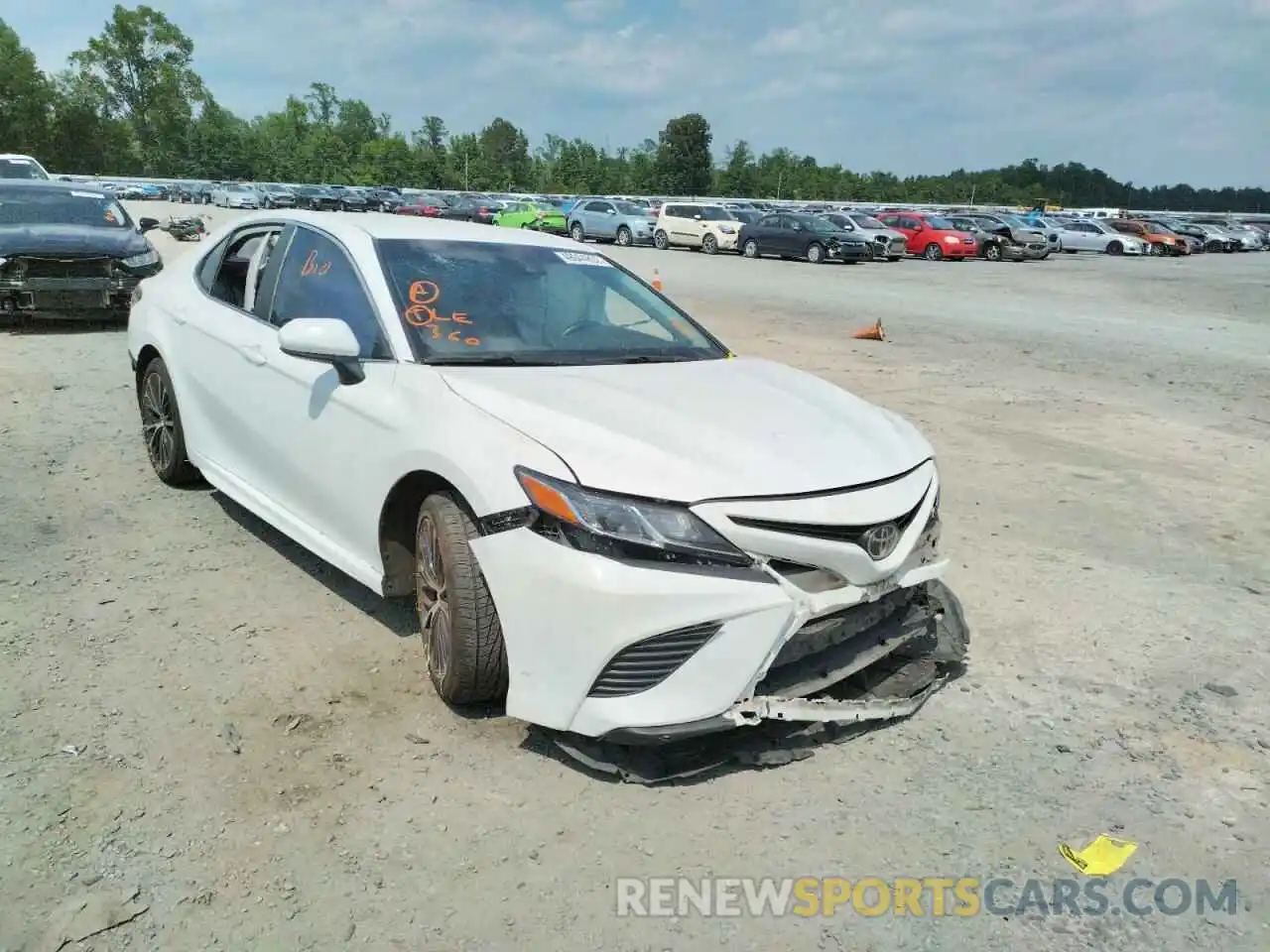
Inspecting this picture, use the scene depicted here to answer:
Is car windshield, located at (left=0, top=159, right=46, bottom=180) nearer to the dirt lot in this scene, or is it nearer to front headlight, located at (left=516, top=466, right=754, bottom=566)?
the dirt lot

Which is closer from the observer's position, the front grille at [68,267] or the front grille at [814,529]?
the front grille at [814,529]

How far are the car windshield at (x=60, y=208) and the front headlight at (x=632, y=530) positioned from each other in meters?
11.0

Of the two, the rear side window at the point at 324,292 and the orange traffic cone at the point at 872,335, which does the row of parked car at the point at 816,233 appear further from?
the rear side window at the point at 324,292

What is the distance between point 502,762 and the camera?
3.07 m

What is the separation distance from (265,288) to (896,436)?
9.70 feet

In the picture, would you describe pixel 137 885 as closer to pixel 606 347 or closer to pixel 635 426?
pixel 635 426

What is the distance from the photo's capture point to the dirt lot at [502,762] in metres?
2.46

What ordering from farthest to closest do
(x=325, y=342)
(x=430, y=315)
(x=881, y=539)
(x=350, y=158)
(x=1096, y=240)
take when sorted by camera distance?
(x=350, y=158) → (x=1096, y=240) → (x=430, y=315) → (x=325, y=342) → (x=881, y=539)

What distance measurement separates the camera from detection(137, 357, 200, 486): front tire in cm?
522

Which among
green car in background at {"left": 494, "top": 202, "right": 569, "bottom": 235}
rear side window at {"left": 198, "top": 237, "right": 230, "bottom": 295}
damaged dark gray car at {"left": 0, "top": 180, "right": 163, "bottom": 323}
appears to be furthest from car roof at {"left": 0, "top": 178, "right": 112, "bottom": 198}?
green car in background at {"left": 494, "top": 202, "right": 569, "bottom": 235}

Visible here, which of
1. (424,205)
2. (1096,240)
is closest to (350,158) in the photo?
(424,205)

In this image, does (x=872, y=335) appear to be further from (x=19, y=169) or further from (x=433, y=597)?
(x=19, y=169)

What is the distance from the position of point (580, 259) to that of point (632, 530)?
7.26 ft

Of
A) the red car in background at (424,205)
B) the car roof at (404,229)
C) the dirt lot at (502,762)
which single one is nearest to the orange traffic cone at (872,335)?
the dirt lot at (502,762)
